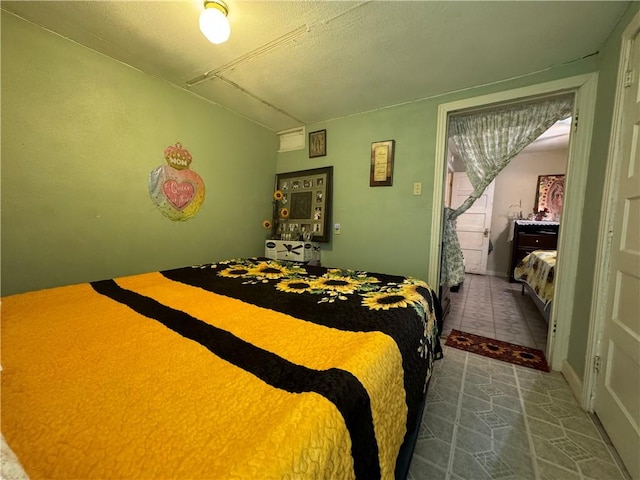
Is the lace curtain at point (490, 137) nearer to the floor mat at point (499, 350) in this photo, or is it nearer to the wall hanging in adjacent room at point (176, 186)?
the floor mat at point (499, 350)

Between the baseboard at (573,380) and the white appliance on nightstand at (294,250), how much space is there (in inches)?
89.5

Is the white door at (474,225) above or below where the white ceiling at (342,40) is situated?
below

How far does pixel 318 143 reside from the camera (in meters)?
2.93

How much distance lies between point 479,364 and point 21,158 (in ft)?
11.6

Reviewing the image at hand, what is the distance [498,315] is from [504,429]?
6.62 ft

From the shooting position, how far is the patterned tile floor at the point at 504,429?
111cm

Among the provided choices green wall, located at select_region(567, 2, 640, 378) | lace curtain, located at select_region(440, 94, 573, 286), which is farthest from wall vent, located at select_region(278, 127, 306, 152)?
green wall, located at select_region(567, 2, 640, 378)

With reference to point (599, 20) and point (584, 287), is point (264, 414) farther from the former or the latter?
point (599, 20)

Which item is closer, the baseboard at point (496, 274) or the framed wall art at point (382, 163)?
the framed wall art at point (382, 163)

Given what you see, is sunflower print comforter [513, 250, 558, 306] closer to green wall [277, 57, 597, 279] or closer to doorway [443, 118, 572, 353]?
doorway [443, 118, 572, 353]

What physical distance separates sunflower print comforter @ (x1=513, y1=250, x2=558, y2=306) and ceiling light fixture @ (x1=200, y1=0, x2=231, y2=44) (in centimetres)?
293

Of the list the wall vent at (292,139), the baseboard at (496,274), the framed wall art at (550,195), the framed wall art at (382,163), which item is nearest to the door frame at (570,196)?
the framed wall art at (382,163)

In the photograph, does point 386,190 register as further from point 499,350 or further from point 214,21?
point 214,21

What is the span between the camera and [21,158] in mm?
1537
